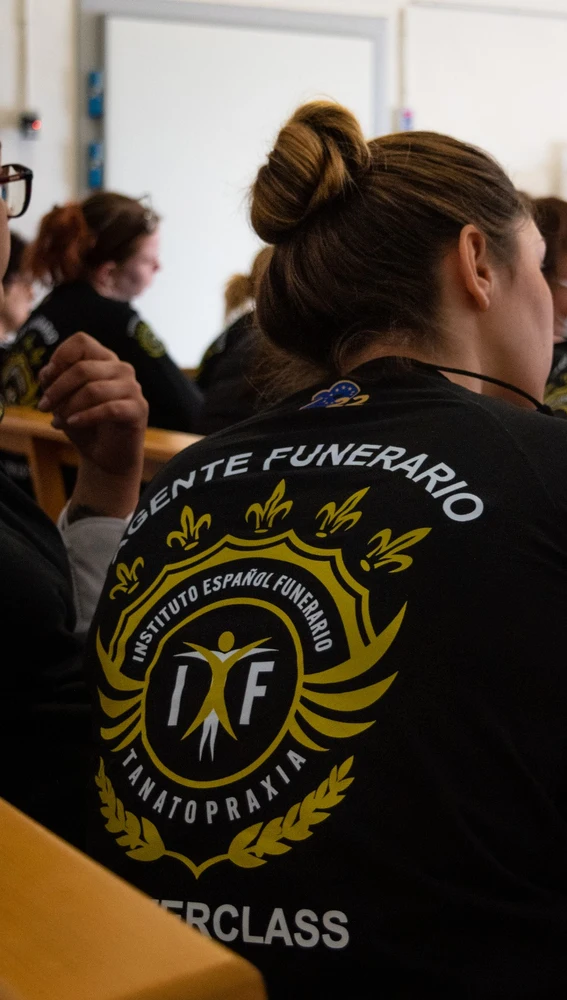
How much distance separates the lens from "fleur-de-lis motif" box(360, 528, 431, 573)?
782 millimetres

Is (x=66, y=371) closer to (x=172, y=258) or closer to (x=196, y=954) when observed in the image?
(x=196, y=954)

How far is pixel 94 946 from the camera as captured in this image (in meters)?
0.26

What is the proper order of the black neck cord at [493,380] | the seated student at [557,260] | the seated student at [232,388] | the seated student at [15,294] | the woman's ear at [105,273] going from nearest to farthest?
the black neck cord at [493,380], the seated student at [557,260], the seated student at [232,388], the woman's ear at [105,273], the seated student at [15,294]

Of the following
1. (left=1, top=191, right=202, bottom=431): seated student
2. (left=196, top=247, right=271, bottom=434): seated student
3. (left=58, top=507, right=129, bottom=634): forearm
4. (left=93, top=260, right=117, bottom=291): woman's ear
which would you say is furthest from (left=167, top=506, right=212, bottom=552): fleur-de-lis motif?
(left=93, top=260, right=117, bottom=291): woman's ear

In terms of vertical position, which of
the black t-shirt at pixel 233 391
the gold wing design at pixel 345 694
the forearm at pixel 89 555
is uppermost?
the gold wing design at pixel 345 694

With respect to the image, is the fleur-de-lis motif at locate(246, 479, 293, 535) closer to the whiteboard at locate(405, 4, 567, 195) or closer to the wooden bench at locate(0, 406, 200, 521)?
the wooden bench at locate(0, 406, 200, 521)

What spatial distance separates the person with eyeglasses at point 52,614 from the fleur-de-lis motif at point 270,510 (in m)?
0.26

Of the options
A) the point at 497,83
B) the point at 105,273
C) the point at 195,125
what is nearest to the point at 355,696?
the point at 105,273

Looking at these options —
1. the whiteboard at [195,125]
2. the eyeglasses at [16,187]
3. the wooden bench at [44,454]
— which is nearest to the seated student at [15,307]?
the wooden bench at [44,454]

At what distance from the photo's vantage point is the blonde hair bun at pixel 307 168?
1.08m

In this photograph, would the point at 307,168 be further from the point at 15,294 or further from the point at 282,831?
the point at 15,294

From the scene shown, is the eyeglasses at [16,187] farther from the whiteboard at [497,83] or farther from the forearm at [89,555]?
the whiteboard at [497,83]

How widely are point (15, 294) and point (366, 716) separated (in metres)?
3.76

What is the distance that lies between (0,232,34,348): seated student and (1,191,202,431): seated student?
0.26 m
